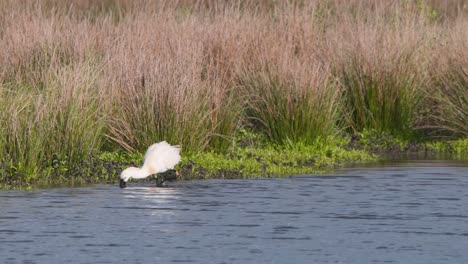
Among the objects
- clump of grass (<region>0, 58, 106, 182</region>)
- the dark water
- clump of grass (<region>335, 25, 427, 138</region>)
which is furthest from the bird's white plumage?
clump of grass (<region>335, 25, 427, 138</region>)

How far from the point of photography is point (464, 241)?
37.0ft

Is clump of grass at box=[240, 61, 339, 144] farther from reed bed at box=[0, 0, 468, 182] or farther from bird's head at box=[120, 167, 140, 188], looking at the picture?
bird's head at box=[120, 167, 140, 188]

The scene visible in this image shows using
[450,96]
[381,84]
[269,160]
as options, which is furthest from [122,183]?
[450,96]

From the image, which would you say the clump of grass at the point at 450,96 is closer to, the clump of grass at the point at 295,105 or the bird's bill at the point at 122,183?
the clump of grass at the point at 295,105

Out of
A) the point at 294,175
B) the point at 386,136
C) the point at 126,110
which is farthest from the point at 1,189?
the point at 386,136

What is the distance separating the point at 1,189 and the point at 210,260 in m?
5.00

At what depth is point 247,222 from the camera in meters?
12.4

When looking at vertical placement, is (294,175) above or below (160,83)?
below

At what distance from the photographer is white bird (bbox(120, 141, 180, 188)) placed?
1473 centimetres

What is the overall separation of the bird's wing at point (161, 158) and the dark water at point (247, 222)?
0.29 meters

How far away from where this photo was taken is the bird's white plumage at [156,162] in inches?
580

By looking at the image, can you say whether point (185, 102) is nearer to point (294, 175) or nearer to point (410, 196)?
point (294, 175)

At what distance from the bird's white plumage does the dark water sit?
0.21m

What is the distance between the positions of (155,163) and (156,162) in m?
0.02
